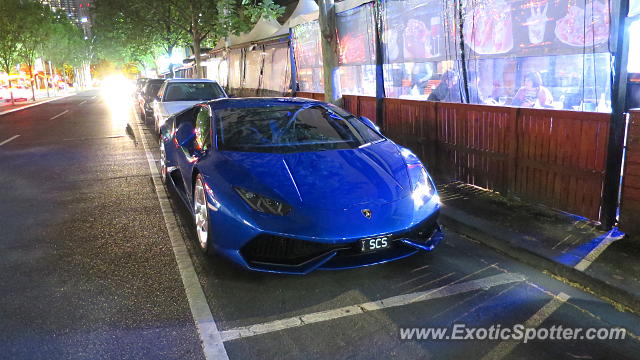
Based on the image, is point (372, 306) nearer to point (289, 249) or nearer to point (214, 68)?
point (289, 249)

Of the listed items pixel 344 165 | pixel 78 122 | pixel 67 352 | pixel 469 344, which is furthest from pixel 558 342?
pixel 78 122

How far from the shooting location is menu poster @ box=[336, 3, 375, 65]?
916cm

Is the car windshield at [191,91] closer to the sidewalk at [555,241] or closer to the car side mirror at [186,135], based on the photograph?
the car side mirror at [186,135]

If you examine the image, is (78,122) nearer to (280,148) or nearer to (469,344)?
(280,148)

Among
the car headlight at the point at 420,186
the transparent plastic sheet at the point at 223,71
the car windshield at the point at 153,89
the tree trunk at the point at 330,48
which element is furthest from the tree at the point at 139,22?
the car headlight at the point at 420,186

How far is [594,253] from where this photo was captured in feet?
13.7

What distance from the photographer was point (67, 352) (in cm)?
288

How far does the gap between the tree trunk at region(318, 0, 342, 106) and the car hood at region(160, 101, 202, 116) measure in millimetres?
3002

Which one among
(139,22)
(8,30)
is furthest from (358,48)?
(8,30)

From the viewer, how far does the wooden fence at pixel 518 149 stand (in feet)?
15.8

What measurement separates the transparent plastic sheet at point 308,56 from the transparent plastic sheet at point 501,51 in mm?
4406

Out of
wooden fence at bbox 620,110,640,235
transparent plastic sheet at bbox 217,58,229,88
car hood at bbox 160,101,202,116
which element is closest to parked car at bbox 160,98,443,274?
wooden fence at bbox 620,110,640,235

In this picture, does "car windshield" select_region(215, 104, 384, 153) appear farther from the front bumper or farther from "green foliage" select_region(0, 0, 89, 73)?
"green foliage" select_region(0, 0, 89, 73)

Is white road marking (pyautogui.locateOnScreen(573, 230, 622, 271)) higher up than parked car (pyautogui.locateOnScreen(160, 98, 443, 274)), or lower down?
lower down
